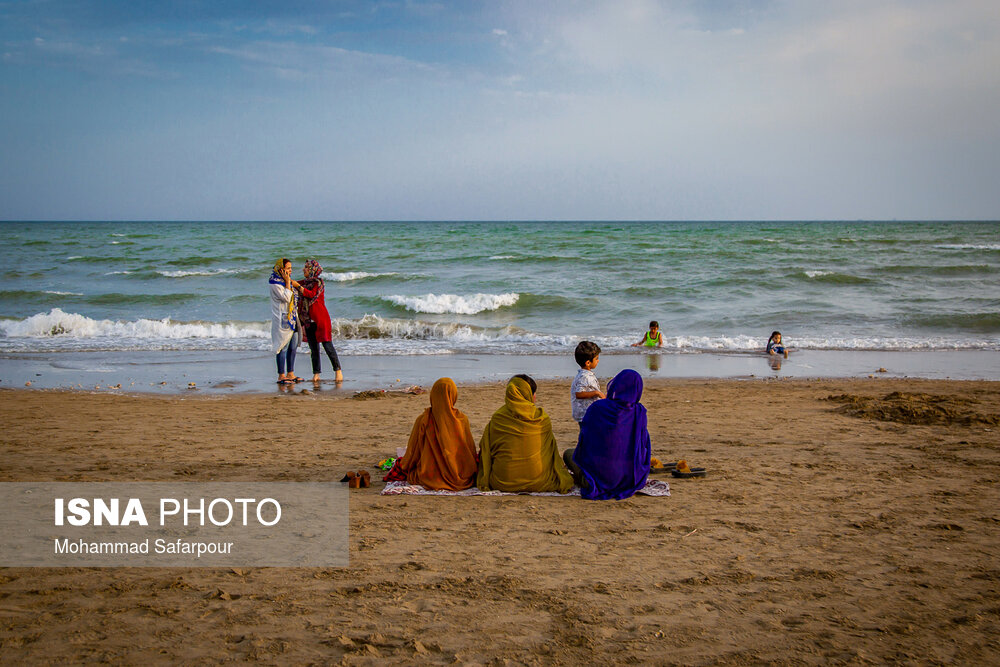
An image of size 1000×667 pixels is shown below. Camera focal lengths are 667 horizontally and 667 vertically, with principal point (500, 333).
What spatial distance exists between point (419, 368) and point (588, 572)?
8.08 m

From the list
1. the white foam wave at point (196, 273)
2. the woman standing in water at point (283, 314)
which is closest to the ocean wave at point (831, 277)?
the woman standing in water at point (283, 314)

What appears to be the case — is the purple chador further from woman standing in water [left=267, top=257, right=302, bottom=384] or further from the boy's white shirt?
woman standing in water [left=267, top=257, right=302, bottom=384]

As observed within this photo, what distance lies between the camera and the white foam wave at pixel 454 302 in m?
19.7

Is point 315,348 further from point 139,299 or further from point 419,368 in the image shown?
point 139,299

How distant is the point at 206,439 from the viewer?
6852 mm

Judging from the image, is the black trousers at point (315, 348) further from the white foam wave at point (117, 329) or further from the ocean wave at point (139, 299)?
the ocean wave at point (139, 299)

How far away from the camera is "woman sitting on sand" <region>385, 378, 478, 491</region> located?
520 cm

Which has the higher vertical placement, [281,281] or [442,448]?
[281,281]

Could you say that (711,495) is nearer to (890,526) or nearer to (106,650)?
(890,526)

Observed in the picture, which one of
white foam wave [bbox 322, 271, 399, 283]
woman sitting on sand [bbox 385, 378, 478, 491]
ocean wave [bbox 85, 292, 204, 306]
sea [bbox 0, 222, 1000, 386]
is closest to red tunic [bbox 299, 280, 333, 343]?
sea [bbox 0, 222, 1000, 386]

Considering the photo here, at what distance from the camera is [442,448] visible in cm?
523

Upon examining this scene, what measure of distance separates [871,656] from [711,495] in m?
2.16

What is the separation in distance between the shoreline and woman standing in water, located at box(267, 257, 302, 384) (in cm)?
46

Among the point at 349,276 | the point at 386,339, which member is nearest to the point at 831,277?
the point at 386,339
